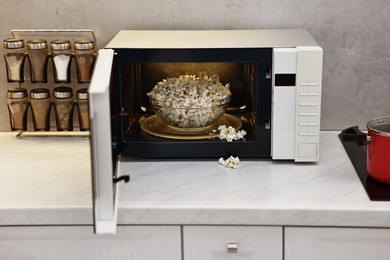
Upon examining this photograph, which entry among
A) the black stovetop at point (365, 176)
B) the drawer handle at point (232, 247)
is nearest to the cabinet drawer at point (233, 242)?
the drawer handle at point (232, 247)

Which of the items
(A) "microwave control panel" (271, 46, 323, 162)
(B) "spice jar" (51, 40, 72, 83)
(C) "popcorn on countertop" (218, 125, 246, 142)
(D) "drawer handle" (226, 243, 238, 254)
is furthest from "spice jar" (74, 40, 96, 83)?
(D) "drawer handle" (226, 243, 238, 254)

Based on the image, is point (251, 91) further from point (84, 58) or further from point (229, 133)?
point (84, 58)

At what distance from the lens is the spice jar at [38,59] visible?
7.14 feet

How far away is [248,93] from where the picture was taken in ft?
7.19

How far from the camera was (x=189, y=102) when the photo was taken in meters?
1.99

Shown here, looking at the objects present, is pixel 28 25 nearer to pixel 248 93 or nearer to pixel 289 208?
pixel 248 93

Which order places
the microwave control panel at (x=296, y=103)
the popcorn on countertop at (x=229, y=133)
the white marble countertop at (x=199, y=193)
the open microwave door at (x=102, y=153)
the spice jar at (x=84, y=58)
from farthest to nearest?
the spice jar at (x=84, y=58) < the popcorn on countertop at (x=229, y=133) < the microwave control panel at (x=296, y=103) < the white marble countertop at (x=199, y=193) < the open microwave door at (x=102, y=153)

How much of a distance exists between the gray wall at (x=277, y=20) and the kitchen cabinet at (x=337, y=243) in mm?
670

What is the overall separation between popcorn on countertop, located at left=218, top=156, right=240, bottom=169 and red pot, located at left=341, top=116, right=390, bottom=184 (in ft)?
0.99

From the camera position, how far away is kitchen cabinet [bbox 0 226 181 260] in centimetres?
174

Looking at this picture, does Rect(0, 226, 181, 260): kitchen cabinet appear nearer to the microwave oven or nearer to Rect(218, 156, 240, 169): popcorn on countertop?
the microwave oven

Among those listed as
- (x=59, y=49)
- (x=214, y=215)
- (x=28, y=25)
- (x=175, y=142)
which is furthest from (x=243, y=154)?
(x=28, y=25)

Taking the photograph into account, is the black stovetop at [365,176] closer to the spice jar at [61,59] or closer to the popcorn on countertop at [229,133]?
the popcorn on countertop at [229,133]

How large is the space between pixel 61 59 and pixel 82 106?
6.1 inches
